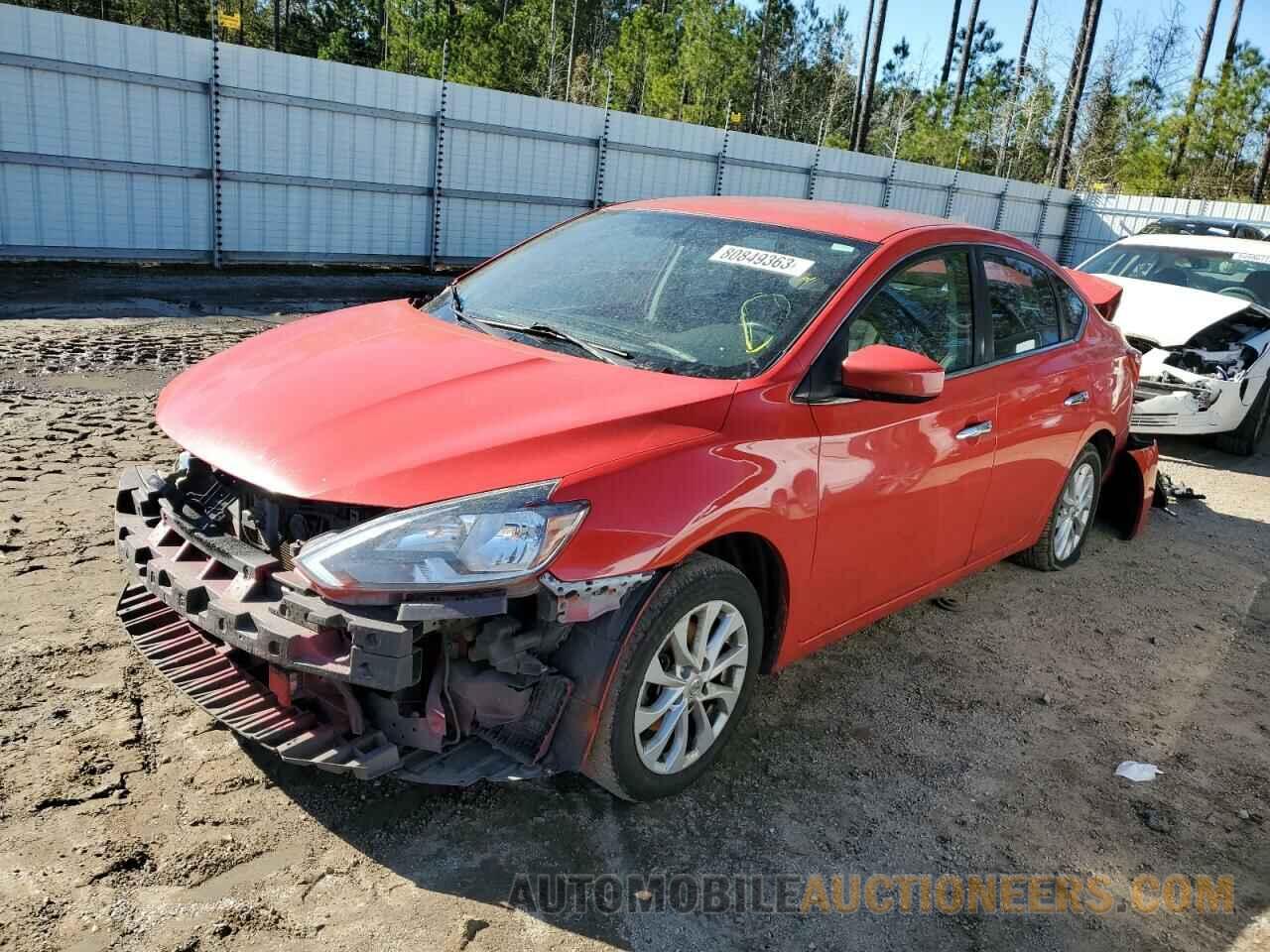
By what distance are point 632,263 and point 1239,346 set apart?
6.63 m

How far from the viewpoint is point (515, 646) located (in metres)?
2.54

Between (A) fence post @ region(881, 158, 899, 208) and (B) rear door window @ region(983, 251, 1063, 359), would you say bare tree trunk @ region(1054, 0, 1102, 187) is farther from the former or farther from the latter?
(B) rear door window @ region(983, 251, 1063, 359)

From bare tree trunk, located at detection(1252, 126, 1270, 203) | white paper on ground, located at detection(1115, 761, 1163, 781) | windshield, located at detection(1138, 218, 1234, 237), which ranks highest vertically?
bare tree trunk, located at detection(1252, 126, 1270, 203)

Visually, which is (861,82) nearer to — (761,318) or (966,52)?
(966,52)

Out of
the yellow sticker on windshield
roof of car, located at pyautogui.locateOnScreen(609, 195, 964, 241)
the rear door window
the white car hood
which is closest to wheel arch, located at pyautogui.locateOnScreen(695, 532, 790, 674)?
roof of car, located at pyautogui.locateOnScreen(609, 195, 964, 241)

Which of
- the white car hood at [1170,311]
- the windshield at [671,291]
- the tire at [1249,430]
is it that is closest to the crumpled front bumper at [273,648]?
the windshield at [671,291]

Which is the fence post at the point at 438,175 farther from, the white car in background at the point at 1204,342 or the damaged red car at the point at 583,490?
the damaged red car at the point at 583,490

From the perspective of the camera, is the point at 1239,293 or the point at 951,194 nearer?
the point at 1239,293

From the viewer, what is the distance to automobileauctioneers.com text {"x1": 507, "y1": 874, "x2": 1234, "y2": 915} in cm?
271

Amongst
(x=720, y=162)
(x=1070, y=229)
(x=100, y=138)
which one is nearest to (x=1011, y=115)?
(x=1070, y=229)

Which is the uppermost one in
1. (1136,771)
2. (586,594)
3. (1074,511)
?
(586,594)

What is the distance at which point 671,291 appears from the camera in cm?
367

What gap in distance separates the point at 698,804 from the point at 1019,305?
2.65 metres

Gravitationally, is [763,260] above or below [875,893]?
above
